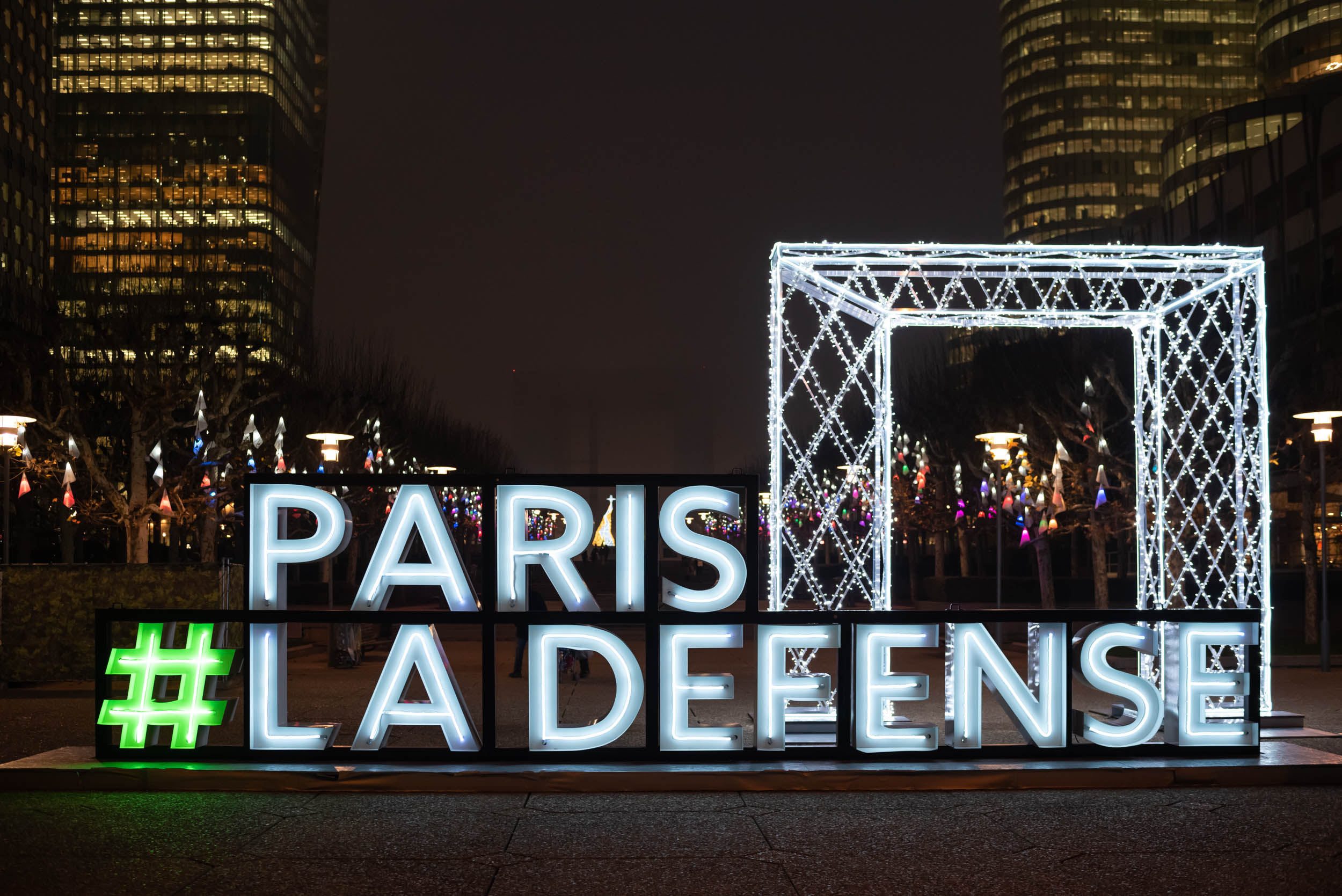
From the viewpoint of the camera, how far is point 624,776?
9.98 m

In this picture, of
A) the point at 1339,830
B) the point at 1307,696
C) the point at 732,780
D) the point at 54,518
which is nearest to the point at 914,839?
the point at 732,780

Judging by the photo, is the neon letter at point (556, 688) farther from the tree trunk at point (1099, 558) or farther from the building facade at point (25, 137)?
the building facade at point (25, 137)

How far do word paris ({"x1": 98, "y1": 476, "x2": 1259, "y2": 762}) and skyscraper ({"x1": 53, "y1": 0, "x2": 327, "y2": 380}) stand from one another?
135 meters

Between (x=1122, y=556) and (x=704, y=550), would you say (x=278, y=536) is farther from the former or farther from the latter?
(x=1122, y=556)

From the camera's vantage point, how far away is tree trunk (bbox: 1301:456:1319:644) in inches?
1021

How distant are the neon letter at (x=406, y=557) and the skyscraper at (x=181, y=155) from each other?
444 feet

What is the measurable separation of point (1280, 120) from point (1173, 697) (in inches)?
2872

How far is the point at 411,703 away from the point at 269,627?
134 cm

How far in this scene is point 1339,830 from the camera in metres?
8.52

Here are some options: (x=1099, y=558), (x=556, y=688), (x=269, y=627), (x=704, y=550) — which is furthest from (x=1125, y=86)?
(x=269, y=627)

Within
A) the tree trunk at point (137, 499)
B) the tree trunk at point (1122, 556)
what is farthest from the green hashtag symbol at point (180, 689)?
the tree trunk at point (1122, 556)

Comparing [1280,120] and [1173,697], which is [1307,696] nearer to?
[1173,697]

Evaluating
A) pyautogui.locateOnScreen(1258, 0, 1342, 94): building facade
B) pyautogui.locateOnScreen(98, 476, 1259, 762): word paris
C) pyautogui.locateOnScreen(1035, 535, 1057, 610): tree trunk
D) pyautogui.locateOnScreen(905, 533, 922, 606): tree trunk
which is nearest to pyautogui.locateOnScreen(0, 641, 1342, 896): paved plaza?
pyautogui.locateOnScreen(98, 476, 1259, 762): word paris

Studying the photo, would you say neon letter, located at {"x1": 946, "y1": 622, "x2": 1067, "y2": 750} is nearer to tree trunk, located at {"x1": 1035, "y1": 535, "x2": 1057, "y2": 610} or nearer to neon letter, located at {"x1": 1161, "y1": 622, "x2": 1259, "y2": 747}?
neon letter, located at {"x1": 1161, "y1": 622, "x2": 1259, "y2": 747}
